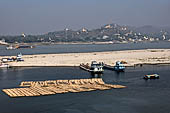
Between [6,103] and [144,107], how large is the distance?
8957mm

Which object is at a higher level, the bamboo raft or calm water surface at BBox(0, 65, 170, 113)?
the bamboo raft

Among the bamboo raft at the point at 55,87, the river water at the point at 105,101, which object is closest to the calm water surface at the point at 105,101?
the river water at the point at 105,101

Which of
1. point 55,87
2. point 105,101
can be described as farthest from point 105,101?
point 55,87

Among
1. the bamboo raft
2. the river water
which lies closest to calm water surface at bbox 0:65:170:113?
the river water

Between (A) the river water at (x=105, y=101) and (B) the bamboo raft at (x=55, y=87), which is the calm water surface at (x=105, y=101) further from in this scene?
(B) the bamboo raft at (x=55, y=87)

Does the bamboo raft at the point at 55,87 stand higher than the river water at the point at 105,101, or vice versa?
the bamboo raft at the point at 55,87

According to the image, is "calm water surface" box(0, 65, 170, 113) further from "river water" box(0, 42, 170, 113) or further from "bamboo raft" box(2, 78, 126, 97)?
"bamboo raft" box(2, 78, 126, 97)

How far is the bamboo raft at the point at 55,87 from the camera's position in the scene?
24.5 m

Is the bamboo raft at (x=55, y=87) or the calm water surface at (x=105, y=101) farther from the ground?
the bamboo raft at (x=55, y=87)

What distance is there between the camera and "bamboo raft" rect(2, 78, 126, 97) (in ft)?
80.4

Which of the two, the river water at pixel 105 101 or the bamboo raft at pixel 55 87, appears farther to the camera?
the bamboo raft at pixel 55 87

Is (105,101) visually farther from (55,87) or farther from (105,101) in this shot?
(55,87)

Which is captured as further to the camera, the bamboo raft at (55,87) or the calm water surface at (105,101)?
the bamboo raft at (55,87)

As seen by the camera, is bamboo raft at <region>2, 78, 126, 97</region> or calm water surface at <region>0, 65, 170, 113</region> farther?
bamboo raft at <region>2, 78, 126, 97</region>
